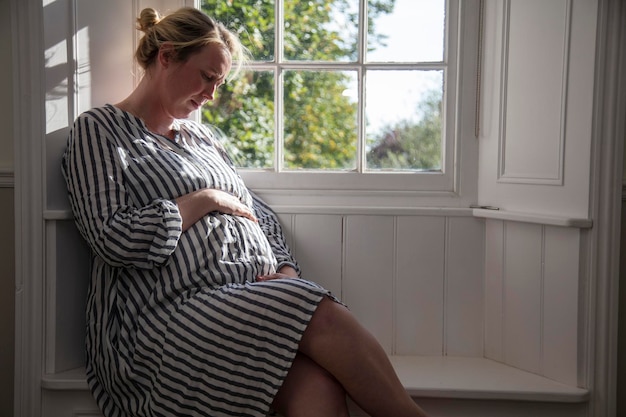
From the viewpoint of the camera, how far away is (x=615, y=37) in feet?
5.75

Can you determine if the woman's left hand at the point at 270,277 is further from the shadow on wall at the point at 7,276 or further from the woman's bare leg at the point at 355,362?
the shadow on wall at the point at 7,276

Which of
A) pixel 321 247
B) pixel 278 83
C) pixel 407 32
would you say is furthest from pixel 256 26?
pixel 321 247

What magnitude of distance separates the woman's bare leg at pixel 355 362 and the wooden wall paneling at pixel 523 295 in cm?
57

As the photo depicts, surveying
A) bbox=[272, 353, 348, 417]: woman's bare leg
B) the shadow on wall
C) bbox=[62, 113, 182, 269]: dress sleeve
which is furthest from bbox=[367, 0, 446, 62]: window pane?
the shadow on wall

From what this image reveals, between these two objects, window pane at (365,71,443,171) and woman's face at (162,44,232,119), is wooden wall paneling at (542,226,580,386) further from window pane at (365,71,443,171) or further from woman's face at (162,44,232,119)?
woman's face at (162,44,232,119)

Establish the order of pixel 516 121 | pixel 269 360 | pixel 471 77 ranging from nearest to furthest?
pixel 269 360, pixel 516 121, pixel 471 77

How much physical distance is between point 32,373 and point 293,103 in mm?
1194

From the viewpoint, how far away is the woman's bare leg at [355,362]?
5.14ft

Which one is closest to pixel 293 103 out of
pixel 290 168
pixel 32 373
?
pixel 290 168

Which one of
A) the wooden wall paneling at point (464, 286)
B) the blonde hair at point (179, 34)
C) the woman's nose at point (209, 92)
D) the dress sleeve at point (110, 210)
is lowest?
the wooden wall paneling at point (464, 286)

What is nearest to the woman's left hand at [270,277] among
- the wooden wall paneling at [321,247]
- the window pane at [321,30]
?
the wooden wall paneling at [321,247]

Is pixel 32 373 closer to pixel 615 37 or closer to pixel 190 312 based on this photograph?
pixel 190 312

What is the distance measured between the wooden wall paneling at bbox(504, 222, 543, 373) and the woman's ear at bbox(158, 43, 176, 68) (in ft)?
3.78

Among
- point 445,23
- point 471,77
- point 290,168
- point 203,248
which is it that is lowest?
point 203,248
